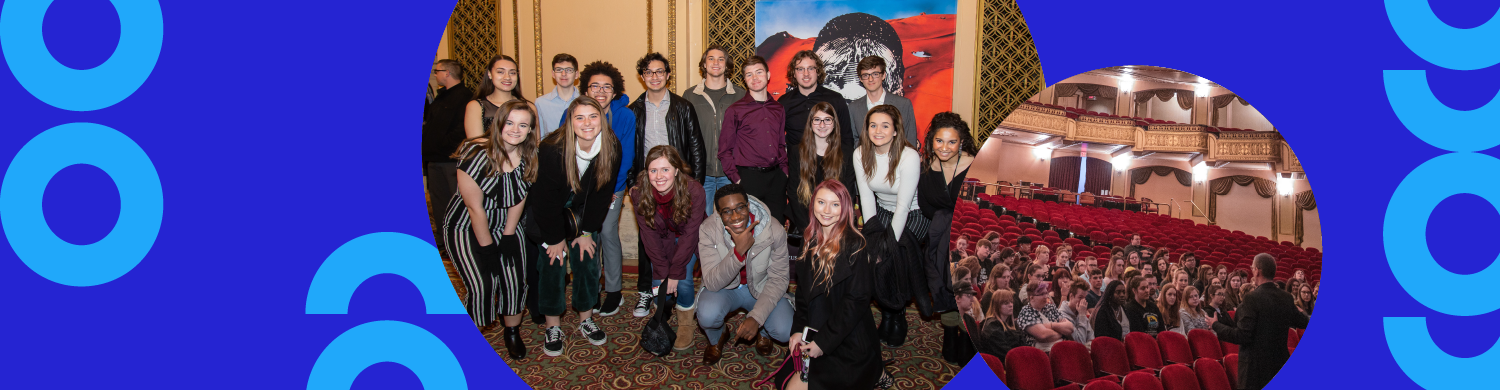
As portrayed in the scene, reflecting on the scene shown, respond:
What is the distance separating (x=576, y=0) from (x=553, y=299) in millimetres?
3125

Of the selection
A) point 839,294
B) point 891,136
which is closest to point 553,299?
point 839,294

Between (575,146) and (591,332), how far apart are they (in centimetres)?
98

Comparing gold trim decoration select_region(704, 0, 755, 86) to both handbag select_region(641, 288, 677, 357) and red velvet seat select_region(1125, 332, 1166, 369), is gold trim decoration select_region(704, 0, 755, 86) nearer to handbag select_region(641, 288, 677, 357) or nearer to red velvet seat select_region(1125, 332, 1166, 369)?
handbag select_region(641, 288, 677, 357)

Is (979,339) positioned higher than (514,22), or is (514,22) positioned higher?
(514,22)

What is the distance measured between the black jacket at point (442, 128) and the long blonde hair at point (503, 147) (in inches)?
31.1

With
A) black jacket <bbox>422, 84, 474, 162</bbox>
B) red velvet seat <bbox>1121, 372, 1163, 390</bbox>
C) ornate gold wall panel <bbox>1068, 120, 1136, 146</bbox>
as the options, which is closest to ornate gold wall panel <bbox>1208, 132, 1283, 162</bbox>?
ornate gold wall panel <bbox>1068, 120, 1136, 146</bbox>

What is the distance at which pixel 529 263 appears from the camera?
357 centimetres

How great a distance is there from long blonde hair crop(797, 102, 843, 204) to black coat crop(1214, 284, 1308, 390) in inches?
71.8

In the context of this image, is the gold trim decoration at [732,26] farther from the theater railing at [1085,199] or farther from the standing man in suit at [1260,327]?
the standing man in suit at [1260,327]

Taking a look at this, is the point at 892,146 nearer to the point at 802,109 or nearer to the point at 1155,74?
the point at 802,109

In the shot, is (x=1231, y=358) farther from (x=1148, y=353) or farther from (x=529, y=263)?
(x=529, y=263)

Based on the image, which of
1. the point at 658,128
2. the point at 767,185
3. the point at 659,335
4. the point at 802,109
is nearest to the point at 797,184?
the point at 767,185

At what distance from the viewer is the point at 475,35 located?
5.61 m

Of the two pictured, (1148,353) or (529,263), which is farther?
(529,263)
